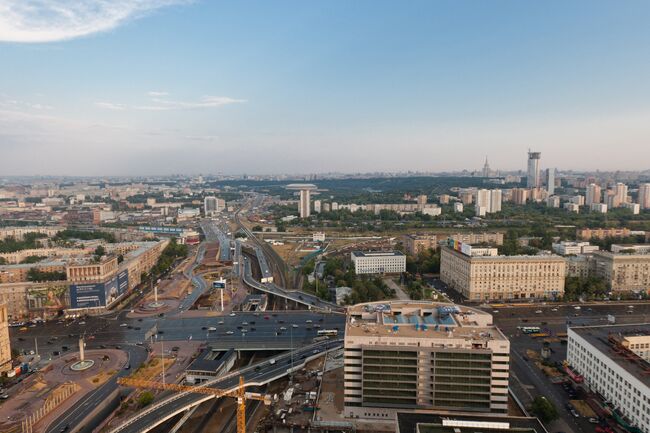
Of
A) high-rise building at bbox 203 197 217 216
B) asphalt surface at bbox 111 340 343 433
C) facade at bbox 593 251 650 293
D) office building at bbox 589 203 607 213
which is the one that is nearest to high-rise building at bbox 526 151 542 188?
office building at bbox 589 203 607 213

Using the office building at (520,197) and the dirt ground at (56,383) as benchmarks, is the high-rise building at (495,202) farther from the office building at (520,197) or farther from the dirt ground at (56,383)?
the dirt ground at (56,383)

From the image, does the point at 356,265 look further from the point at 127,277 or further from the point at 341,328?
the point at 127,277

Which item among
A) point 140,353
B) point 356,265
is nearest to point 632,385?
point 140,353

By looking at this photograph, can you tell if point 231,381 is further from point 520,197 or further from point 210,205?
point 520,197

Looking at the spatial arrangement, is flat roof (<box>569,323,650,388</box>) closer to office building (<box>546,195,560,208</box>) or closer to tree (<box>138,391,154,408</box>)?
tree (<box>138,391,154,408</box>)

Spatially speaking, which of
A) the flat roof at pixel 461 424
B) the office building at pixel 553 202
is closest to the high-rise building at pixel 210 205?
the office building at pixel 553 202
